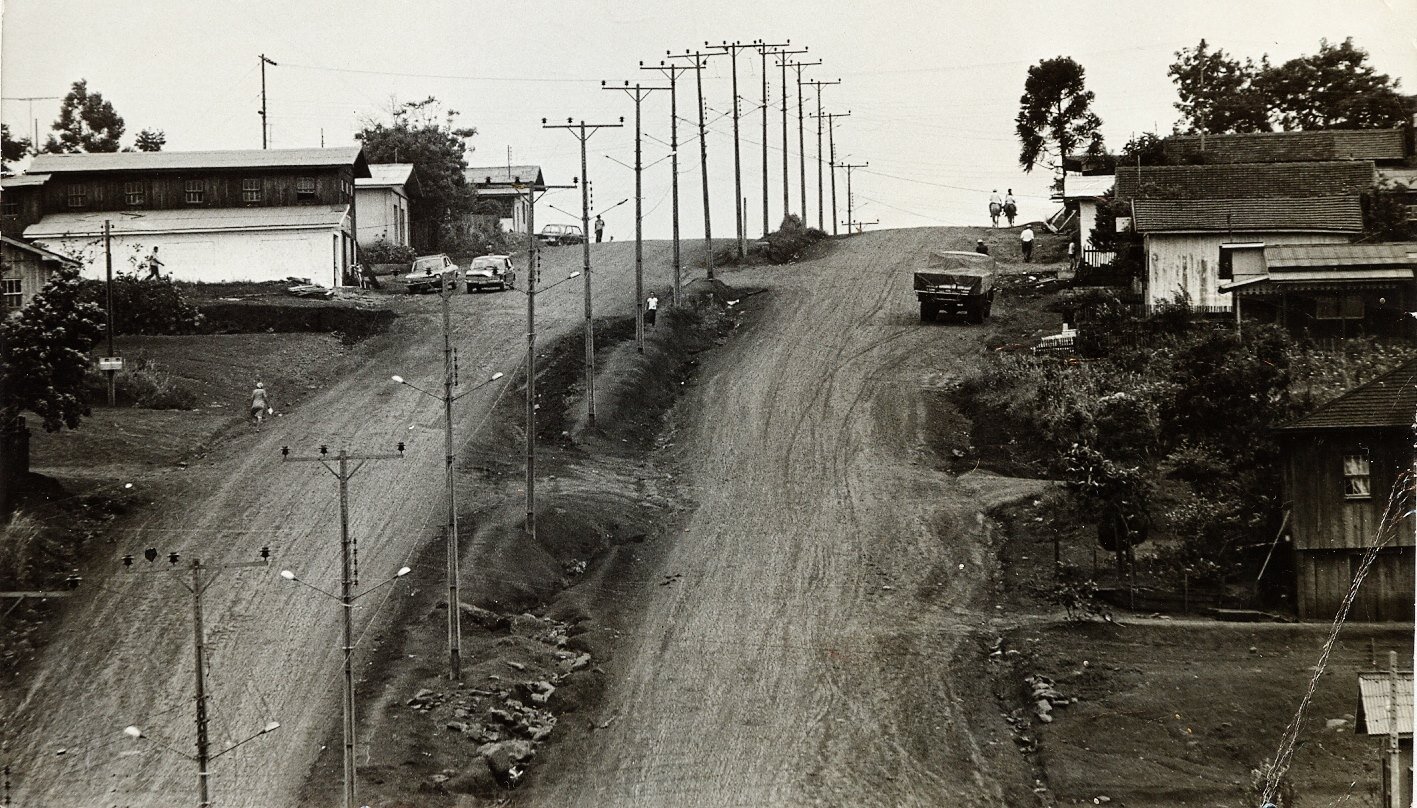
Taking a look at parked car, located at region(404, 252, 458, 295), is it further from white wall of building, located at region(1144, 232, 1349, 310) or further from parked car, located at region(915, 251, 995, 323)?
white wall of building, located at region(1144, 232, 1349, 310)

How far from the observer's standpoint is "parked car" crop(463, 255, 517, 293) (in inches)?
2436

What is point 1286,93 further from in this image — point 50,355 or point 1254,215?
point 50,355

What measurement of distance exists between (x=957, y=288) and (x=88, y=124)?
50430 millimetres

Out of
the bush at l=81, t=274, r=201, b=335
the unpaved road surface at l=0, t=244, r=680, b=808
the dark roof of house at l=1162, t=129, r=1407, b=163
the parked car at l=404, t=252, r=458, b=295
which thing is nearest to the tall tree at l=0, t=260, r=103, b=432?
the unpaved road surface at l=0, t=244, r=680, b=808

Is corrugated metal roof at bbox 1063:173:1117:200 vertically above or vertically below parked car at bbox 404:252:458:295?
above

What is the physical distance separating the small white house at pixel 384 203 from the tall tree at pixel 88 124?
16.0m

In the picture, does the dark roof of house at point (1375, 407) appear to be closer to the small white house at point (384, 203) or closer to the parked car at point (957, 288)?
the parked car at point (957, 288)

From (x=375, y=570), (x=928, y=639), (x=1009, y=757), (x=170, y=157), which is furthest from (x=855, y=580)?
(x=170, y=157)

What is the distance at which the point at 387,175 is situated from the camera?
234 ft

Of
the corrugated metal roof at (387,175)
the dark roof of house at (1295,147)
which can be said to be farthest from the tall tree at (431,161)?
the dark roof of house at (1295,147)

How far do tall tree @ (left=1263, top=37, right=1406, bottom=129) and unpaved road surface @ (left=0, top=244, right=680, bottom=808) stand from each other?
4590 cm

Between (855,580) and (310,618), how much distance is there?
13.4m

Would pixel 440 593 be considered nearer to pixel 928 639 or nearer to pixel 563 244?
pixel 928 639

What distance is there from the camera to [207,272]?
57.9 meters
